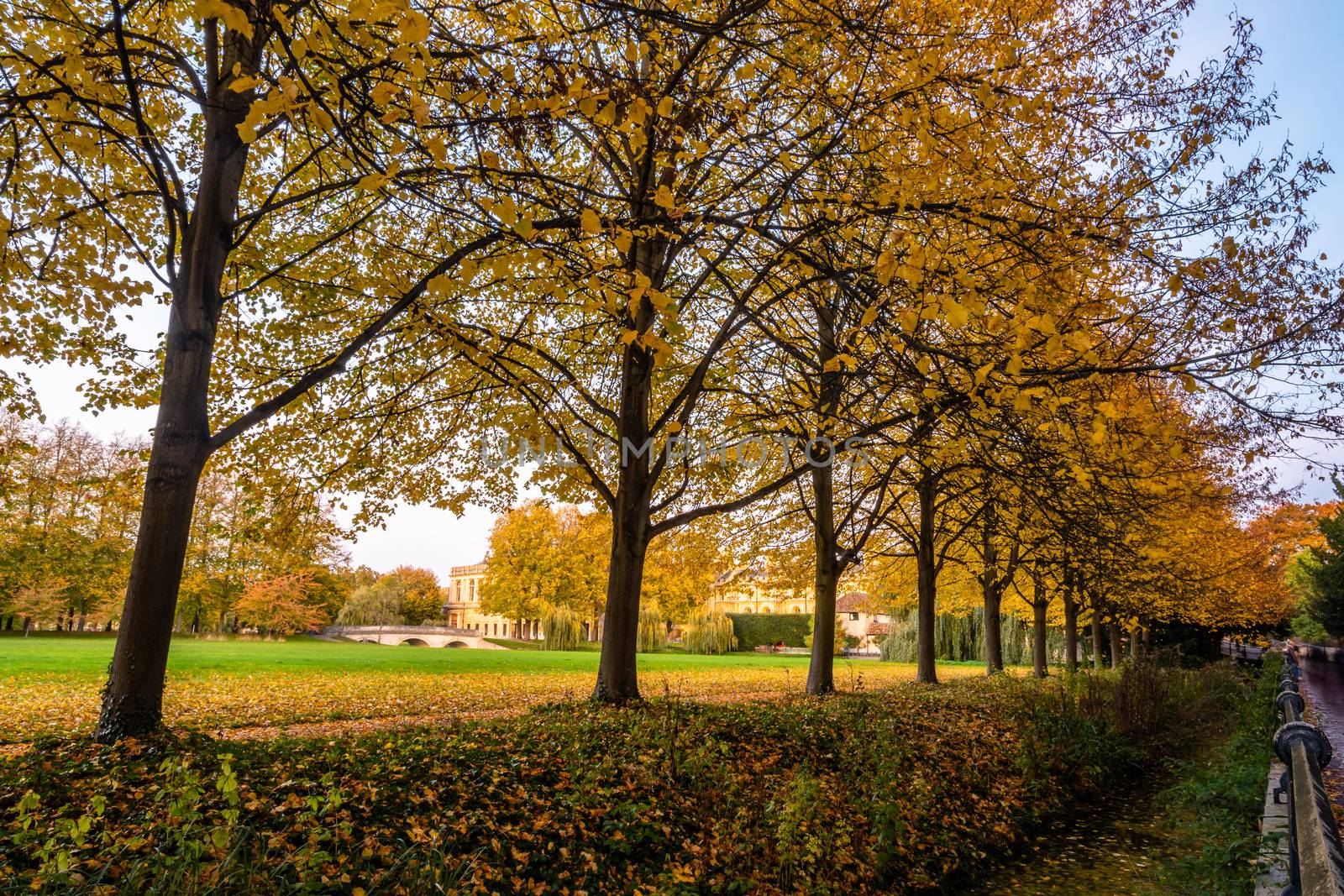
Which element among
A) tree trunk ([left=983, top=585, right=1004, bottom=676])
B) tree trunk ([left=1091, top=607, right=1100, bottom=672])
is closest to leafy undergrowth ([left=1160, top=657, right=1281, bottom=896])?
tree trunk ([left=983, top=585, right=1004, bottom=676])

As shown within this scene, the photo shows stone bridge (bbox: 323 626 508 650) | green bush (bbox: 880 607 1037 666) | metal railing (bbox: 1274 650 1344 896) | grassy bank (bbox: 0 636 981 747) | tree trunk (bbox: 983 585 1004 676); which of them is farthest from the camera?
stone bridge (bbox: 323 626 508 650)

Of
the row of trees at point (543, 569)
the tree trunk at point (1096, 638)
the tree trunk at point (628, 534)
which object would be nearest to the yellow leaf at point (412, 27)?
the tree trunk at point (628, 534)

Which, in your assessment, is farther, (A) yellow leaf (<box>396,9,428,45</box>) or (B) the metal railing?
(A) yellow leaf (<box>396,9,428,45</box>)

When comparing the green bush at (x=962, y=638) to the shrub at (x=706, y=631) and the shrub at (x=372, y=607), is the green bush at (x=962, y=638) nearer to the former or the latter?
the shrub at (x=706, y=631)

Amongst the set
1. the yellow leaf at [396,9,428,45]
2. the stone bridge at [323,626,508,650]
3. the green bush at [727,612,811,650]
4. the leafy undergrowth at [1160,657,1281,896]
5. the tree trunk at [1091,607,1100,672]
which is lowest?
the stone bridge at [323,626,508,650]

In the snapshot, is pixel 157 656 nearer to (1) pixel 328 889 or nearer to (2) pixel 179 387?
(2) pixel 179 387

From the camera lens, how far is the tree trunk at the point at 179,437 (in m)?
5.89

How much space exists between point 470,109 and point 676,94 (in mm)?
2008

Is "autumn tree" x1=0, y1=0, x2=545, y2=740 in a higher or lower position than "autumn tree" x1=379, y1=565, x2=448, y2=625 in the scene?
higher

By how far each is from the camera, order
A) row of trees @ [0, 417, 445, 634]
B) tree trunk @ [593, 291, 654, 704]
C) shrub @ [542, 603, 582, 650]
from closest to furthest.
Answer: tree trunk @ [593, 291, 654, 704], row of trees @ [0, 417, 445, 634], shrub @ [542, 603, 582, 650]

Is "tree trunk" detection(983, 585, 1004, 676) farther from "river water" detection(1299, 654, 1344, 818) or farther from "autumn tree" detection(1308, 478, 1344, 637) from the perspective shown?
"autumn tree" detection(1308, 478, 1344, 637)

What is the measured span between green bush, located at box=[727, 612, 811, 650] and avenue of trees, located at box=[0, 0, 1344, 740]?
→ 44.6m

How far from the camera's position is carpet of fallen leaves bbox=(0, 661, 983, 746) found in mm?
10438

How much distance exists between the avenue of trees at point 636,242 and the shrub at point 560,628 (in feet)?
92.6
